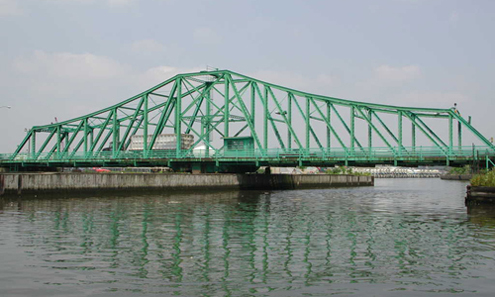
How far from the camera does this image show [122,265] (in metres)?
15.4

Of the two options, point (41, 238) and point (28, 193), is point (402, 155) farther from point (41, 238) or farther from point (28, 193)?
point (41, 238)

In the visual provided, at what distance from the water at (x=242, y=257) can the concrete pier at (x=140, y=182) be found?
55.0ft

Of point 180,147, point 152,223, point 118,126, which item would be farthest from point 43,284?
point 118,126

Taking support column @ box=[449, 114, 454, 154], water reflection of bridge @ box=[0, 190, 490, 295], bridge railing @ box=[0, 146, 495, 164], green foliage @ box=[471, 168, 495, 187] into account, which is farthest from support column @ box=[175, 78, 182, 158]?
water reflection of bridge @ box=[0, 190, 490, 295]

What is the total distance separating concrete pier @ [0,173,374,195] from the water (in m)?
16.8

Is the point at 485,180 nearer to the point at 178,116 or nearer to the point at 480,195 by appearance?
the point at 480,195

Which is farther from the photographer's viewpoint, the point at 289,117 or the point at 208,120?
the point at 208,120

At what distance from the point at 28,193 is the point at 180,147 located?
4084 cm

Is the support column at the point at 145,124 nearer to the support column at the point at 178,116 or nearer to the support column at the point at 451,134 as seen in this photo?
the support column at the point at 178,116

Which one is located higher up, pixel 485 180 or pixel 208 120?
pixel 208 120

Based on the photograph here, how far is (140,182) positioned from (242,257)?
143 ft

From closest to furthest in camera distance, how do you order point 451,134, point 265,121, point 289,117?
point 451,134 → point 289,117 → point 265,121

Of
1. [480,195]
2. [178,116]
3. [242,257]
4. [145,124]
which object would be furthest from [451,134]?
[145,124]

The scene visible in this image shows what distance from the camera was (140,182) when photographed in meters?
58.8
